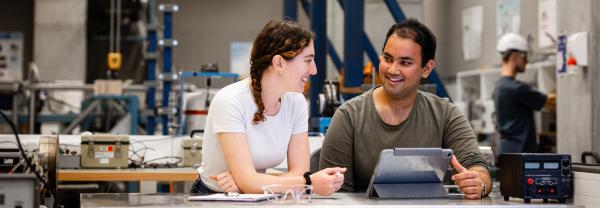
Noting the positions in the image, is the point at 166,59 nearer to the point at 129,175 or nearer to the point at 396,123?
the point at 129,175

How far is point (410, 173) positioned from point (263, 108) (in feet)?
1.87

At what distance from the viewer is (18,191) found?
69.2 inches

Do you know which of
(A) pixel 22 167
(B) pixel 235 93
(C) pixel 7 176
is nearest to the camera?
(C) pixel 7 176

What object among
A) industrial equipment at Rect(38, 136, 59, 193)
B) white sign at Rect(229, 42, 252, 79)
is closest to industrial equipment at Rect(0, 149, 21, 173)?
industrial equipment at Rect(38, 136, 59, 193)

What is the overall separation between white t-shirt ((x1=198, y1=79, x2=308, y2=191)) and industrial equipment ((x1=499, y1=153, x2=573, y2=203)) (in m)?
0.78

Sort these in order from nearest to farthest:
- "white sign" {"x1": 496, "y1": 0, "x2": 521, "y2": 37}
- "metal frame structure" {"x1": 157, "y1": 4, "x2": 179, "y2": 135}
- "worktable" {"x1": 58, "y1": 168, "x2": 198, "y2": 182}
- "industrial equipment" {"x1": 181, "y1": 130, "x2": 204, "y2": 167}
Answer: "worktable" {"x1": 58, "y1": 168, "x2": 198, "y2": 182} → "industrial equipment" {"x1": 181, "y1": 130, "x2": 204, "y2": 167} → "metal frame structure" {"x1": 157, "y1": 4, "x2": 179, "y2": 135} → "white sign" {"x1": 496, "y1": 0, "x2": 521, "y2": 37}

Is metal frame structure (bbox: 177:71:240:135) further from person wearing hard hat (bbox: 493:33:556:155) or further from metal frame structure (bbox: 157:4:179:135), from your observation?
person wearing hard hat (bbox: 493:33:556:155)

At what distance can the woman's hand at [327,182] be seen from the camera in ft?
7.55

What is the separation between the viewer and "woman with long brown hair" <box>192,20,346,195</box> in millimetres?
2596

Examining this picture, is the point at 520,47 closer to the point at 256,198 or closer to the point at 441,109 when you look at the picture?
the point at 441,109

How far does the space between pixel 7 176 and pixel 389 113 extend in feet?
4.83

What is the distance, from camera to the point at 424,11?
440 inches

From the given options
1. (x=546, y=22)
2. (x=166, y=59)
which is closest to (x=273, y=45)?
(x=166, y=59)

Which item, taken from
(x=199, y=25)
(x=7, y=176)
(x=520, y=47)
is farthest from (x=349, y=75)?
(x=199, y=25)
